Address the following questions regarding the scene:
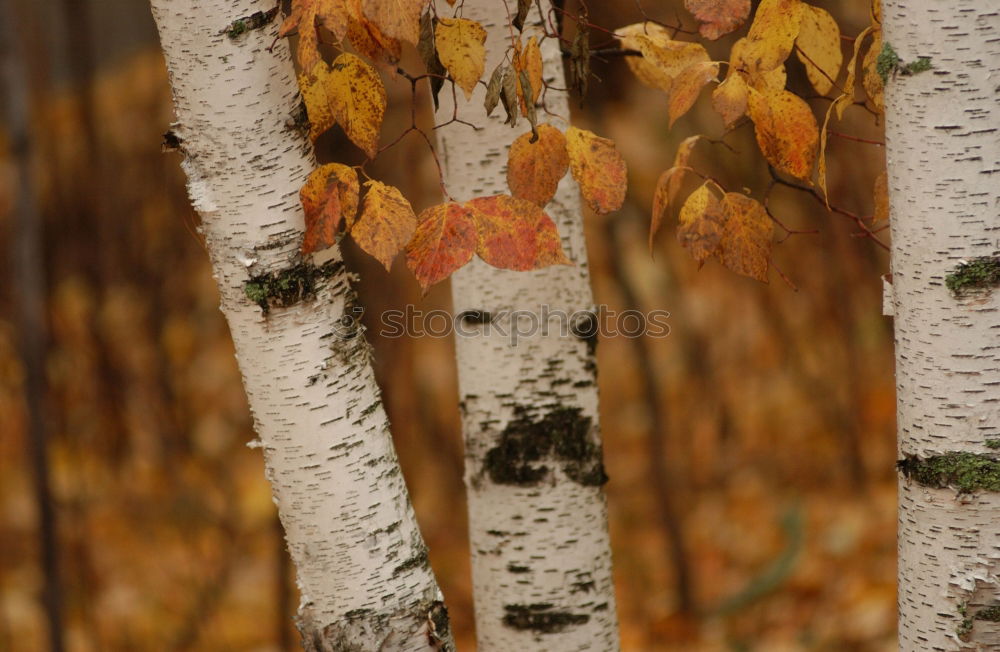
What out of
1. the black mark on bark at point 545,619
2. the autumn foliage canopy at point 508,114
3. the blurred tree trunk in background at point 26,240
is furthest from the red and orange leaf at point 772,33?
the blurred tree trunk in background at point 26,240

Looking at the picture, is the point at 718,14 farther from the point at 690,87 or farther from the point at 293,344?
the point at 293,344

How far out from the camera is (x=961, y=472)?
1016mm

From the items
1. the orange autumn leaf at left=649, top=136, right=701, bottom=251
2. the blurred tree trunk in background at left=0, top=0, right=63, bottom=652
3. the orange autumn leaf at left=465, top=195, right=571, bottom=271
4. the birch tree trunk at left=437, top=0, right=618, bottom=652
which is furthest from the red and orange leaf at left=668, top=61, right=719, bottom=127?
the blurred tree trunk in background at left=0, top=0, right=63, bottom=652

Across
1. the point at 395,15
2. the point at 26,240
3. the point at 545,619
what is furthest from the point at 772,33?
the point at 26,240

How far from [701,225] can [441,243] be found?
0.40 meters

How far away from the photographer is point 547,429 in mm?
1458

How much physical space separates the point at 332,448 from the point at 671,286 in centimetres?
266

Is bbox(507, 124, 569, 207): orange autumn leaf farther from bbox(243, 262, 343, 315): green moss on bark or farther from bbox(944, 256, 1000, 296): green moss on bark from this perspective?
bbox(944, 256, 1000, 296): green moss on bark

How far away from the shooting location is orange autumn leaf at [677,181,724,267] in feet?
3.89

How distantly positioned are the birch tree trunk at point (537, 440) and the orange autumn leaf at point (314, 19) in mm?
420

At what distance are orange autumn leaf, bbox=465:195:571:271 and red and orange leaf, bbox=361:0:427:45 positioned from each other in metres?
0.22

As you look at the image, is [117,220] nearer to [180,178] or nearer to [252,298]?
[180,178]

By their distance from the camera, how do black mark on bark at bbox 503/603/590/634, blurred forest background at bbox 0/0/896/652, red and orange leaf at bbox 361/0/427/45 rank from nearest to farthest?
red and orange leaf at bbox 361/0/427/45 → black mark on bark at bbox 503/603/590/634 → blurred forest background at bbox 0/0/896/652

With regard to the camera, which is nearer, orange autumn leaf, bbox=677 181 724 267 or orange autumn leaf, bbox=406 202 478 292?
orange autumn leaf, bbox=406 202 478 292
